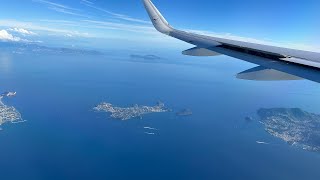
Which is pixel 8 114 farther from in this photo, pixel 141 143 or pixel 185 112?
pixel 185 112

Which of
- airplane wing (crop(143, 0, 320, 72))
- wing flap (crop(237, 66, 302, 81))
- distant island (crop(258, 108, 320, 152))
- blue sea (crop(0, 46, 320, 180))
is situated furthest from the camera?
distant island (crop(258, 108, 320, 152))

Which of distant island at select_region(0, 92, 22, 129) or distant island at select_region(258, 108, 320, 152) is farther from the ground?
distant island at select_region(258, 108, 320, 152)

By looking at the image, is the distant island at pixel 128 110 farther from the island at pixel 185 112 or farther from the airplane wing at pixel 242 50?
the airplane wing at pixel 242 50

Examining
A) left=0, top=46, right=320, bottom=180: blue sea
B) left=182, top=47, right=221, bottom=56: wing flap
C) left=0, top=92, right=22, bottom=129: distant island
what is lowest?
left=0, top=92, right=22, bottom=129: distant island

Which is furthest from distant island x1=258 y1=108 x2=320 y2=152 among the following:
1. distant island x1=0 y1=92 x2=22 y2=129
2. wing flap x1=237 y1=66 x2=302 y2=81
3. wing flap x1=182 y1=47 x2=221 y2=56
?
distant island x1=0 y1=92 x2=22 y2=129

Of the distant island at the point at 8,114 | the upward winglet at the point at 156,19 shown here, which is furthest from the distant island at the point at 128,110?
the upward winglet at the point at 156,19

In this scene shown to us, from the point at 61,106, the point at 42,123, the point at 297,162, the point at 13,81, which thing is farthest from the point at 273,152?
the point at 13,81

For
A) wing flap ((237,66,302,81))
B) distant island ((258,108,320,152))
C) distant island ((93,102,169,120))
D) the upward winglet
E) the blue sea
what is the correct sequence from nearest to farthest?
wing flap ((237,66,302,81)) < the upward winglet < the blue sea < distant island ((258,108,320,152)) < distant island ((93,102,169,120))

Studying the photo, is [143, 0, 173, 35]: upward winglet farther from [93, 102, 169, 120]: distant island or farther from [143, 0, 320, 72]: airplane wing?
[93, 102, 169, 120]: distant island
